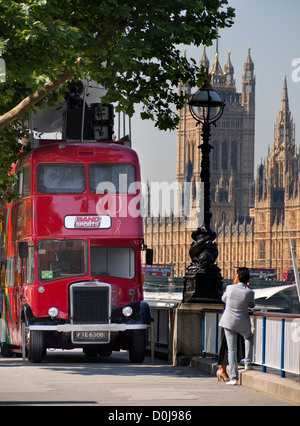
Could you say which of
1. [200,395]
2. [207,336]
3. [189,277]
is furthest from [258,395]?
[189,277]

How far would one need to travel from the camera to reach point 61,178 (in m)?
16.2

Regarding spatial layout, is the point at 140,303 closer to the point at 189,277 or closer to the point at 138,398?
the point at 189,277

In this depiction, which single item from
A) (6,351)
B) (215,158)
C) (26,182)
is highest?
(215,158)

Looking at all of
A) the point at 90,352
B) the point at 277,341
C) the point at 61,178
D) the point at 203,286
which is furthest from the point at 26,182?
the point at 277,341

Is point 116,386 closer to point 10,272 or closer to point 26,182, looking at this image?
point 26,182

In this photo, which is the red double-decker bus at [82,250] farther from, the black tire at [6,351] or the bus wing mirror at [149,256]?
the black tire at [6,351]

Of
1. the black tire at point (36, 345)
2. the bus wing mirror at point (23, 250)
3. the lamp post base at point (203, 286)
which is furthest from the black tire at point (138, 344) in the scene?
the bus wing mirror at point (23, 250)

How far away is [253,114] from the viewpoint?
168m

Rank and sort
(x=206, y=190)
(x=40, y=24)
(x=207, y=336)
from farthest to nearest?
(x=206, y=190), (x=207, y=336), (x=40, y=24)

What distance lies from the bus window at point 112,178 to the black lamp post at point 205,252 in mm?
1109

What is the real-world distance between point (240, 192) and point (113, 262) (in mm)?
145288

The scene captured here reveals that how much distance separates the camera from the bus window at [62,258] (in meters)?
16.0

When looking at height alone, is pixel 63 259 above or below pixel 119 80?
below
